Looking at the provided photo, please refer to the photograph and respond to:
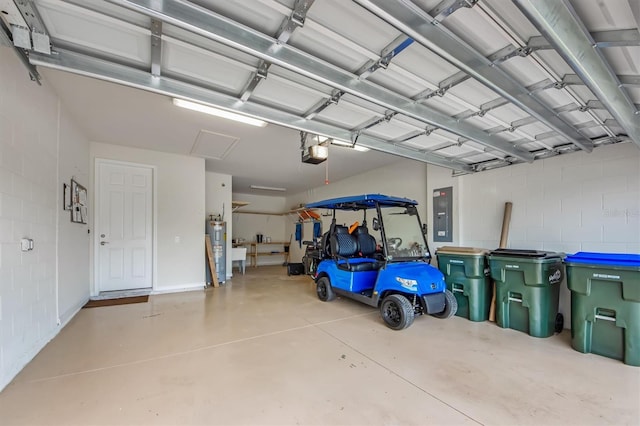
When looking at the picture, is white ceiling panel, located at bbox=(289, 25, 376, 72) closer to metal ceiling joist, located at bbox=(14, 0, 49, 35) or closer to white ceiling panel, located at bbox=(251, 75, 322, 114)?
white ceiling panel, located at bbox=(251, 75, 322, 114)

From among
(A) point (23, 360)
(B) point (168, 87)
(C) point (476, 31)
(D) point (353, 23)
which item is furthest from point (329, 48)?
(A) point (23, 360)

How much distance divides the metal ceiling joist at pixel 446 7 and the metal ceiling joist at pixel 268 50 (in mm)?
682

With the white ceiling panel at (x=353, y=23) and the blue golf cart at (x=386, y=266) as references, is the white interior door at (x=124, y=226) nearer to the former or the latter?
the blue golf cart at (x=386, y=266)

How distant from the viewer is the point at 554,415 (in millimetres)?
1789

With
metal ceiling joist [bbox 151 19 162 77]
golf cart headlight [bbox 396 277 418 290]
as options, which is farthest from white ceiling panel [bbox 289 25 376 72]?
golf cart headlight [bbox 396 277 418 290]

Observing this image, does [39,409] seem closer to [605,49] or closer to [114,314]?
[114,314]

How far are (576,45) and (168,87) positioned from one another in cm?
265

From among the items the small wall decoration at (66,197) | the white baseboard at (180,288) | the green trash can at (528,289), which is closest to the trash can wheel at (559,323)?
the green trash can at (528,289)

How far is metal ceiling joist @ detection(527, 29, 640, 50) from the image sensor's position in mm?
1473

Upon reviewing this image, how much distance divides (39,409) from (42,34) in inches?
95.7

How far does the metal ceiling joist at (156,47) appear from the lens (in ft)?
5.23

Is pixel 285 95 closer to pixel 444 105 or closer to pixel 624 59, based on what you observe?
pixel 444 105

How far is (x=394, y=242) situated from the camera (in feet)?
13.1

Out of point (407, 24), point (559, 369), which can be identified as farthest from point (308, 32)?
point (559, 369)
